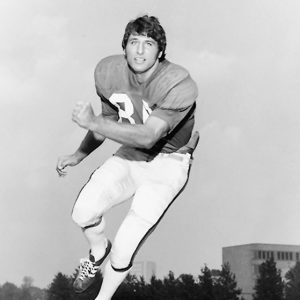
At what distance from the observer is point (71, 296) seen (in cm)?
5169

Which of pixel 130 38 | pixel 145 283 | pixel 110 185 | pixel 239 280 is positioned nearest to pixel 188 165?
pixel 110 185

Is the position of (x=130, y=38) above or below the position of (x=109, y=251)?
above

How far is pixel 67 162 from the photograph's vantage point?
645 centimetres

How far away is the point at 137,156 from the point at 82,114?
1.42m

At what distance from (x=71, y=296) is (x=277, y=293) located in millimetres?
18677

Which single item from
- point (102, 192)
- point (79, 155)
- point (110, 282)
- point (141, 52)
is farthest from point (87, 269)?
point (141, 52)

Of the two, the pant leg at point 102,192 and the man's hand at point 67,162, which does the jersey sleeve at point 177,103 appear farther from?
the man's hand at point 67,162

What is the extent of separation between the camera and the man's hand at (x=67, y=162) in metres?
6.45

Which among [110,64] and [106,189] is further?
[110,64]

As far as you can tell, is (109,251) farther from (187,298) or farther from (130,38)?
(187,298)

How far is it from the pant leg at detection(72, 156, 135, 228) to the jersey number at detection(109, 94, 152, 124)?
43 cm

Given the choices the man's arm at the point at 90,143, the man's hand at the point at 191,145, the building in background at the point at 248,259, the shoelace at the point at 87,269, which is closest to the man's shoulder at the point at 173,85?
the man's hand at the point at 191,145

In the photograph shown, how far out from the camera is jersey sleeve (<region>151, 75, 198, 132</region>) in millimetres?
5453

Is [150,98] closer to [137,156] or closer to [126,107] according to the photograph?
[126,107]
